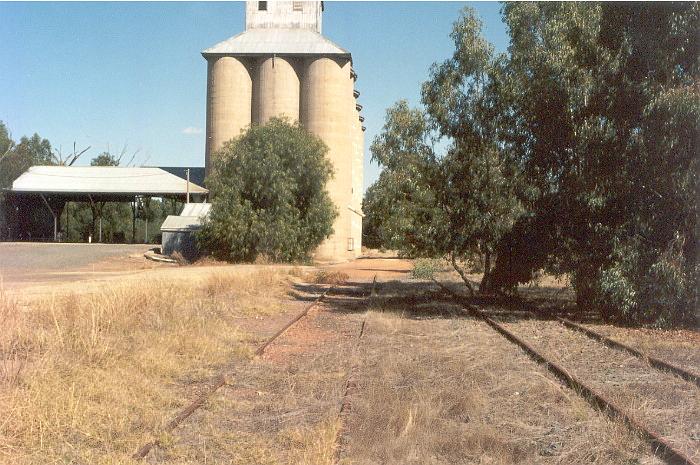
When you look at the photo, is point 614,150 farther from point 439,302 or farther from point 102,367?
point 102,367

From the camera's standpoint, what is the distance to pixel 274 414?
25.0 ft

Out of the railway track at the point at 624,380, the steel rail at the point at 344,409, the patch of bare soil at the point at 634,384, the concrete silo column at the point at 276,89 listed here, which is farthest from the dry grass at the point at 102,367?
the concrete silo column at the point at 276,89

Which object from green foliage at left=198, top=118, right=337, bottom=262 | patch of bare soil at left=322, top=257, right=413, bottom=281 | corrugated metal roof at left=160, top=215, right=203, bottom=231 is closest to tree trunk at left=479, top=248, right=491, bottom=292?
patch of bare soil at left=322, top=257, right=413, bottom=281

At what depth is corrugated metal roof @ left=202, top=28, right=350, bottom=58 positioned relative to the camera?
54219mm

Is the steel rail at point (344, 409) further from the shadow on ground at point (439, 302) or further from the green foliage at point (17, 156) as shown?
the green foliage at point (17, 156)

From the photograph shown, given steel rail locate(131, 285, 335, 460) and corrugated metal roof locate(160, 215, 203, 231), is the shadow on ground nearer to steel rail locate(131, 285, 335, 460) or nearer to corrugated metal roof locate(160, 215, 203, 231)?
steel rail locate(131, 285, 335, 460)

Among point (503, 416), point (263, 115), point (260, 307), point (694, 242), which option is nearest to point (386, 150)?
point (263, 115)

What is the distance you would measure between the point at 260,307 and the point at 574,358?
368 inches

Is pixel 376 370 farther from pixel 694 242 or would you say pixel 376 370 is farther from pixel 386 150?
pixel 386 150

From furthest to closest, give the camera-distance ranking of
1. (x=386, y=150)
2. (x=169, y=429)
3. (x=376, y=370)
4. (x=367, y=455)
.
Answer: (x=386, y=150) → (x=376, y=370) → (x=169, y=429) → (x=367, y=455)

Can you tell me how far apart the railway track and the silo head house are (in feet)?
129

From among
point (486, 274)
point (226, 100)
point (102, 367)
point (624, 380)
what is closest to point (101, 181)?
point (226, 100)

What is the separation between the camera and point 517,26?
19.5 m

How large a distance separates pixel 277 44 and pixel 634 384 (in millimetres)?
50118
